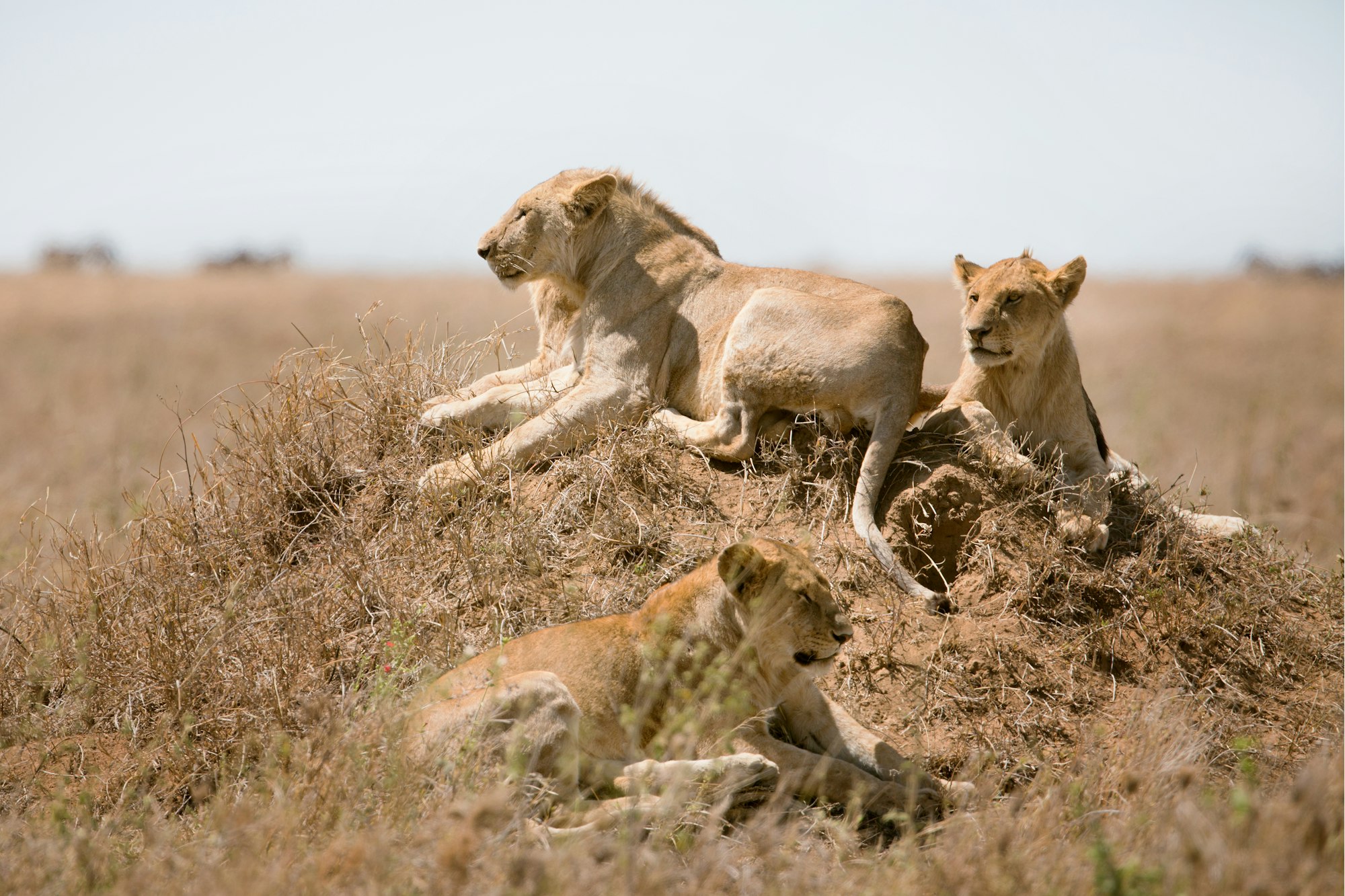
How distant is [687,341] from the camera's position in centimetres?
656

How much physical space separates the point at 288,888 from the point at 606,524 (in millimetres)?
2680

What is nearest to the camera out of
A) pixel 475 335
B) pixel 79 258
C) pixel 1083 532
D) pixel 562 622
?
pixel 562 622

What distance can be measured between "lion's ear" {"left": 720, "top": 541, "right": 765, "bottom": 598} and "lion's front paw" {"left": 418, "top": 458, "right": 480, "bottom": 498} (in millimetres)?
1964

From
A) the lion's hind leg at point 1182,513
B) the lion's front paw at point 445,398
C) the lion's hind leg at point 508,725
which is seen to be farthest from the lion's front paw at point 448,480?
the lion's hind leg at point 1182,513

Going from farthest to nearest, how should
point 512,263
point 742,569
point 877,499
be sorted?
point 512,263 → point 877,499 → point 742,569

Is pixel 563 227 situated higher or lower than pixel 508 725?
higher

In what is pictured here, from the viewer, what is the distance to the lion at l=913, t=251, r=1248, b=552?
590 centimetres

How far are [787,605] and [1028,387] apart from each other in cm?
250

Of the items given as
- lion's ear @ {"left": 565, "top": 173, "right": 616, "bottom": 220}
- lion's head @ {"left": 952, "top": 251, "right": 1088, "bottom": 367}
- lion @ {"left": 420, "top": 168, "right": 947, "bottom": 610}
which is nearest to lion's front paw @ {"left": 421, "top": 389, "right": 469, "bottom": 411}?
lion @ {"left": 420, "top": 168, "right": 947, "bottom": 610}

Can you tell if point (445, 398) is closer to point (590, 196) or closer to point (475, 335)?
point (590, 196)

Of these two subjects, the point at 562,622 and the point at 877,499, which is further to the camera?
the point at 877,499

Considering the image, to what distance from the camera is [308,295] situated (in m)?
27.0

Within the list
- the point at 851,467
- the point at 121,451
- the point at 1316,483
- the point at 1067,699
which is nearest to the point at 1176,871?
the point at 1067,699

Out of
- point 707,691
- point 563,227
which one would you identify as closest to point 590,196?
point 563,227
